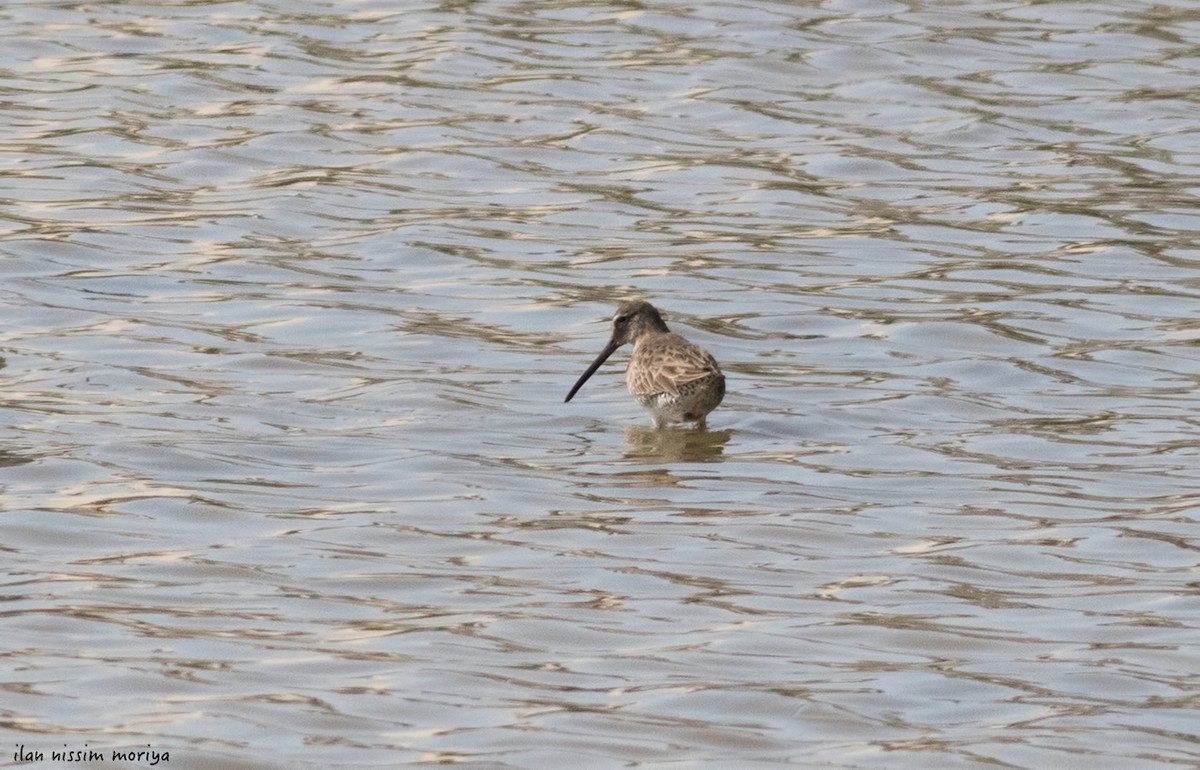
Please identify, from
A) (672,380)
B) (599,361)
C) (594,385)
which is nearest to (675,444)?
(672,380)

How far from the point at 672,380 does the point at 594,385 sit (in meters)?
1.49

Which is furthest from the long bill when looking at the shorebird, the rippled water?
the rippled water

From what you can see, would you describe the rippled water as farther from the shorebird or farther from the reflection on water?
the shorebird

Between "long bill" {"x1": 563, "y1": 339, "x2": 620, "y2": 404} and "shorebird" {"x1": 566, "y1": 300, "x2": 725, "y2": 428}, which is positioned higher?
"shorebird" {"x1": 566, "y1": 300, "x2": 725, "y2": 428}

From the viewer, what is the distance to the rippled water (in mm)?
7969

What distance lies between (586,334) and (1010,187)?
14.3ft

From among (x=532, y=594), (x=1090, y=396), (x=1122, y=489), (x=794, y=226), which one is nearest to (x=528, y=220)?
(x=794, y=226)

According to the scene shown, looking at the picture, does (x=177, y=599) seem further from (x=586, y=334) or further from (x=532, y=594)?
(x=586, y=334)

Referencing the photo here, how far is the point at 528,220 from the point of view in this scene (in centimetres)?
1677

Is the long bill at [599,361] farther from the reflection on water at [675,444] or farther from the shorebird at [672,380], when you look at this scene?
the reflection on water at [675,444]

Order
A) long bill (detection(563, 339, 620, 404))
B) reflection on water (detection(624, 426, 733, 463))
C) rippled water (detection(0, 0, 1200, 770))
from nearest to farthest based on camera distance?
1. rippled water (detection(0, 0, 1200, 770))
2. reflection on water (detection(624, 426, 733, 463))
3. long bill (detection(563, 339, 620, 404))

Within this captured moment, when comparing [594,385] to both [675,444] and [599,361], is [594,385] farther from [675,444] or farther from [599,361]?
[675,444]

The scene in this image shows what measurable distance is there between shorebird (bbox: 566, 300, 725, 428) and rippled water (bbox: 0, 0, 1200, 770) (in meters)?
0.15

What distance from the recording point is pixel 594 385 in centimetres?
1395
